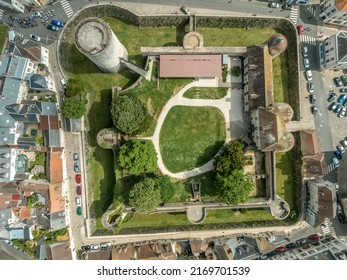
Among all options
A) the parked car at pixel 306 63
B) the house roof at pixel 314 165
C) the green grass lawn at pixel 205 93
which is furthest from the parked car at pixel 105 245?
the parked car at pixel 306 63

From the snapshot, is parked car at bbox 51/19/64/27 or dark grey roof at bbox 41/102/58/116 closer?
dark grey roof at bbox 41/102/58/116

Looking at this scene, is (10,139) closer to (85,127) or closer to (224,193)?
(85,127)

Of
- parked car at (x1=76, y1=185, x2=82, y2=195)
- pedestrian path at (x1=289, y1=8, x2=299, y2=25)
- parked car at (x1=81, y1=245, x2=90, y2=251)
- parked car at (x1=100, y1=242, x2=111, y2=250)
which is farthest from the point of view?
pedestrian path at (x1=289, y1=8, x2=299, y2=25)

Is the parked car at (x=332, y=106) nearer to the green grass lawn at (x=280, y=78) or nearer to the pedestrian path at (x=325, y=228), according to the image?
the green grass lawn at (x=280, y=78)

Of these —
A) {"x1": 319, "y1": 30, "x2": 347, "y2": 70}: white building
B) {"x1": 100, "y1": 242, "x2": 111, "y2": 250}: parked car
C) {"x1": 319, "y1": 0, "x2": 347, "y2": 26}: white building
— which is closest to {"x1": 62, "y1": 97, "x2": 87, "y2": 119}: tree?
{"x1": 100, "y1": 242, "x2": 111, "y2": 250}: parked car

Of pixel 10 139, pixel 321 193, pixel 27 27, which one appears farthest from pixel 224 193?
pixel 27 27

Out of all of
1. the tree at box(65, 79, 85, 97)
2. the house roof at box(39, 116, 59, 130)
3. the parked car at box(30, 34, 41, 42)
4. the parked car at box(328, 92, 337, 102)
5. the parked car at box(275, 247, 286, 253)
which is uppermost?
the parked car at box(30, 34, 41, 42)

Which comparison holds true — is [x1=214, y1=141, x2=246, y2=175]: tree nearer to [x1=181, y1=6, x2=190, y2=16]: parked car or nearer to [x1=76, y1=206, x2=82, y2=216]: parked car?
[x1=181, y1=6, x2=190, y2=16]: parked car
